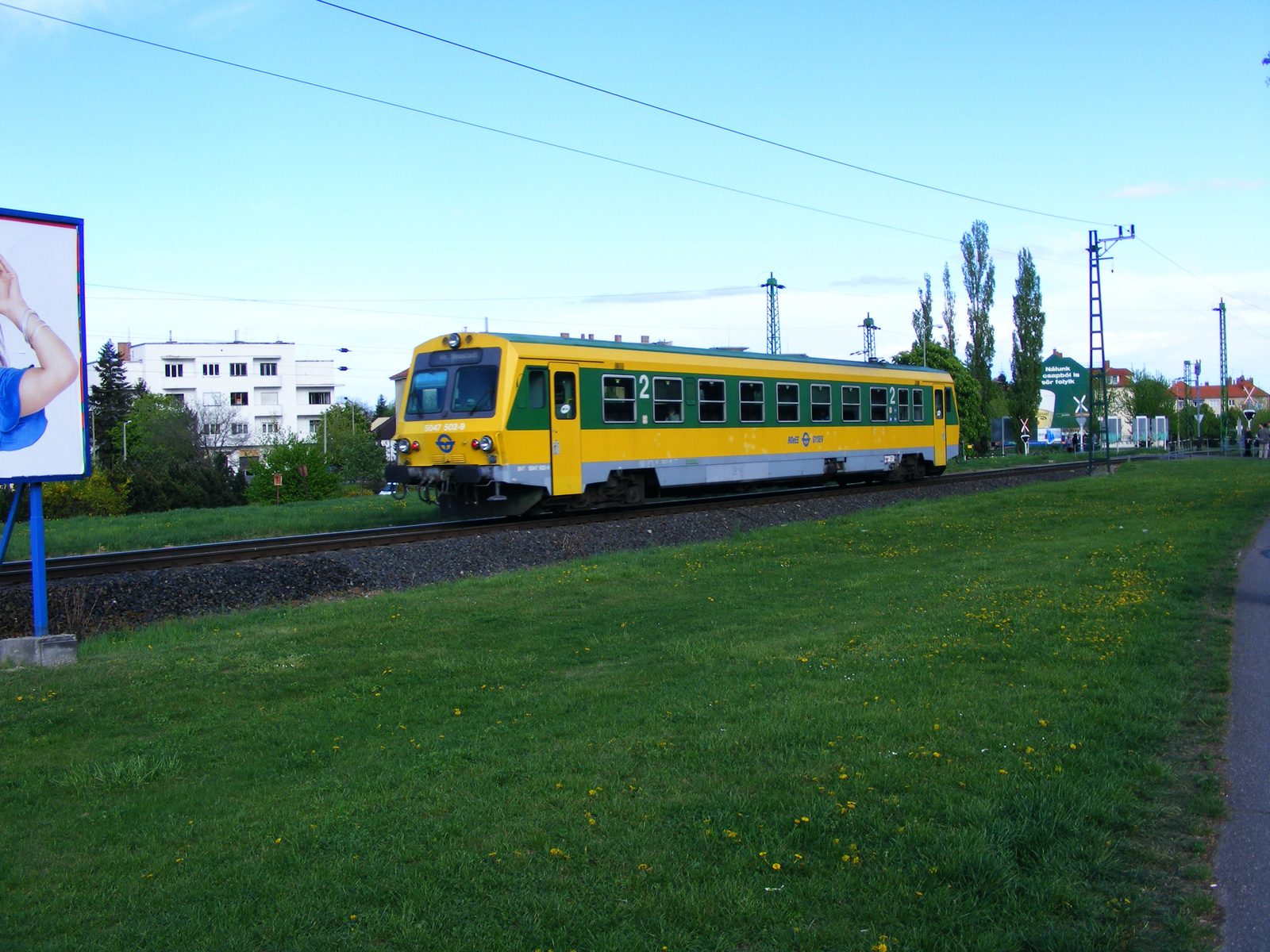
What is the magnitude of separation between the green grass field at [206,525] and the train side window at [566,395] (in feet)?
14.3

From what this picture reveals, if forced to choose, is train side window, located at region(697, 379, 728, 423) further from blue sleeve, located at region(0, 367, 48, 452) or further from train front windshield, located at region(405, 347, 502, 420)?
blue sleeve, located at region(0, 367, 48, 452)

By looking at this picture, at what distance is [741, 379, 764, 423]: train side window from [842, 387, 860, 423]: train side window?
3611 millimetres

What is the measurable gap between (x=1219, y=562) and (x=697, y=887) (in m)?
11.4

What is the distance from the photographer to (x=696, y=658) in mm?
8117

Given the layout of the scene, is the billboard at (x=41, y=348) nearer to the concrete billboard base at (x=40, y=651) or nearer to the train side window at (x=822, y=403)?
the concrete billboard base at (x=40, y=651)

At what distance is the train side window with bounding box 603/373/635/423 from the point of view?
1927 cm

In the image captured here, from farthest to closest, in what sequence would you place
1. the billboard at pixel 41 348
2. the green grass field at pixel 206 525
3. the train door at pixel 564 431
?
the green grass field at pixel 206 525 < the train door at pixel 564 431 < the billboard at pixel 41 348

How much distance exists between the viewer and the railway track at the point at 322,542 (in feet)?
44.1

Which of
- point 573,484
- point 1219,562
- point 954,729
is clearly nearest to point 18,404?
point 954,729

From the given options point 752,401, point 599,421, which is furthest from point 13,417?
point 752,401

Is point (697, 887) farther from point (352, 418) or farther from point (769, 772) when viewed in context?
point (352, 418)

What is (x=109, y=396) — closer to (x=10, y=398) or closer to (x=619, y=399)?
(x=619, y=399)

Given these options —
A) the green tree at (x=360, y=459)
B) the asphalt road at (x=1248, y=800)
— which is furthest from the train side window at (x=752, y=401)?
the green tree at (x=360, y=459)

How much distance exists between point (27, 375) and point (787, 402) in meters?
17.2
